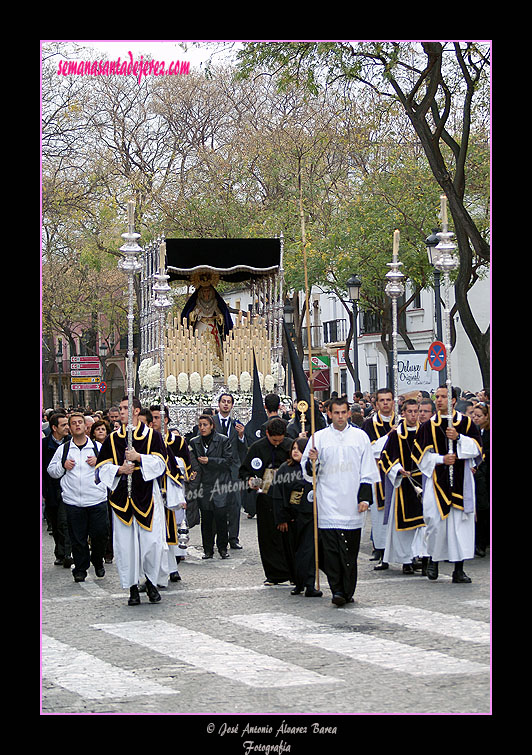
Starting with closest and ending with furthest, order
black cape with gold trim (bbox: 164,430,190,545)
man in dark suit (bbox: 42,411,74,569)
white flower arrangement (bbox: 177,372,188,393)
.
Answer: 1. black cape with gold trim (bbox: 164,430,190,545)
2. man in dark suit (bbox: 42,411,74,569)
3. white flower arrangement (bbox: 177,372,188,393)

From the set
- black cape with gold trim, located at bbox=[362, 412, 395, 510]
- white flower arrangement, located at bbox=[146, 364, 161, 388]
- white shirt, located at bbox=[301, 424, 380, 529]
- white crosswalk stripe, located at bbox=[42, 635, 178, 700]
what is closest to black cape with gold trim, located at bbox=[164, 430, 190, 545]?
white shirt, located at bbox=[301, 424, 380, 529]

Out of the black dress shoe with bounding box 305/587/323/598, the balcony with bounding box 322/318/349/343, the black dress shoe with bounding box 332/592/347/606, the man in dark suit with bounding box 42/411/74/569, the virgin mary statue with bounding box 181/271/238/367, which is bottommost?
the black dress shoe with bounding box 305/587/323/598

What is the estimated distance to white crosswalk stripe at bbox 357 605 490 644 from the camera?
9516 millimetres

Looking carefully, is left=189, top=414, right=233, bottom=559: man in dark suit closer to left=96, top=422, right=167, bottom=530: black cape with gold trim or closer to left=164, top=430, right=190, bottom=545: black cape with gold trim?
left=164, top=430, right=190, bottom=545: black cape with gold trim

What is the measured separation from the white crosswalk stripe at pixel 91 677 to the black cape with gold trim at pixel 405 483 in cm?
515

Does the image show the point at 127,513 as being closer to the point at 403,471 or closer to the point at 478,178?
the point at 403,471

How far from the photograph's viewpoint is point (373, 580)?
1288 cm

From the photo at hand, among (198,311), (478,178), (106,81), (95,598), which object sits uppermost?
(106,81)

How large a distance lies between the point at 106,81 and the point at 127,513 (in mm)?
28488

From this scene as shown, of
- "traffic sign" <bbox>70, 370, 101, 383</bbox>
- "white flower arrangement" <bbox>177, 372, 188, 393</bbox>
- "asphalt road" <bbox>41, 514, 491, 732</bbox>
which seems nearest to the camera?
"asphalt road" <bbox>41, 514, 491, 732</bbox>

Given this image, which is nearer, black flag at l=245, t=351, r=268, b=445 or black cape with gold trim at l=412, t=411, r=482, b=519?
black cape with gold trim at l=412, t=411, r=482, b=519

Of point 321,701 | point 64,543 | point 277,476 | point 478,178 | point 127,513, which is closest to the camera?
point 321,701

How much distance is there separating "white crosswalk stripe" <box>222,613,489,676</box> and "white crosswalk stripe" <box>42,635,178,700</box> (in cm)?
156

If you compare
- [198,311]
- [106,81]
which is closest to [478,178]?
[198,311]
